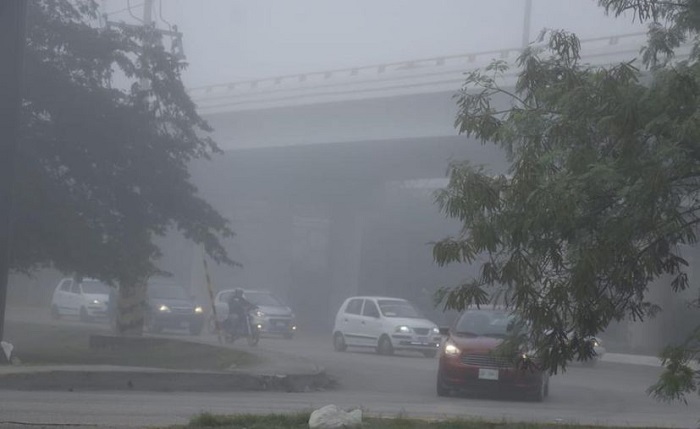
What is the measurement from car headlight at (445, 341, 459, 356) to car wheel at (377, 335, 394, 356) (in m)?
13.1

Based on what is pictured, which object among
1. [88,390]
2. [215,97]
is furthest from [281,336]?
[88,390]

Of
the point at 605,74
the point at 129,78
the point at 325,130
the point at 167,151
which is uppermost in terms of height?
the point at 325,130

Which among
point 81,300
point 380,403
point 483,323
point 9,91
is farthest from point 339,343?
point 9,91

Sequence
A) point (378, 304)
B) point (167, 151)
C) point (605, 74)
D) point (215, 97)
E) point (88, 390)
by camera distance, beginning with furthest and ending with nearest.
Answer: point (215, 97) < point (378, 304) < point (167, 151) < point (88, 390) < point (605, 74)

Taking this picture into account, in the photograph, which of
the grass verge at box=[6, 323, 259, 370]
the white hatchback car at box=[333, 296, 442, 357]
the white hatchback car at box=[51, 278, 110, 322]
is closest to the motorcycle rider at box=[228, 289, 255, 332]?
the white hatchback car at box=[333, 296, 442, 357]

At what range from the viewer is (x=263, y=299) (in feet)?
140

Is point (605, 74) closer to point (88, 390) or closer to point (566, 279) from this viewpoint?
point (566, 279)

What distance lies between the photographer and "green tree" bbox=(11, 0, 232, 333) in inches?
857

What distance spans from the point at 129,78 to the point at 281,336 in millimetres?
18122

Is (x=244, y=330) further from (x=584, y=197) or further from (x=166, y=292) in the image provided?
(x=584, y=197)

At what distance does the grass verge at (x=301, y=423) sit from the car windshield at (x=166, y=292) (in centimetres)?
2954

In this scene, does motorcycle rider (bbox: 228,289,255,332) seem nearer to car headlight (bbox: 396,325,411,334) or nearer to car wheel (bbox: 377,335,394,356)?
car wheel (bbox: 377,335,394,356)

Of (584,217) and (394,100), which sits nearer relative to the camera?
(584,217)

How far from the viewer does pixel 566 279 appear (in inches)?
346
